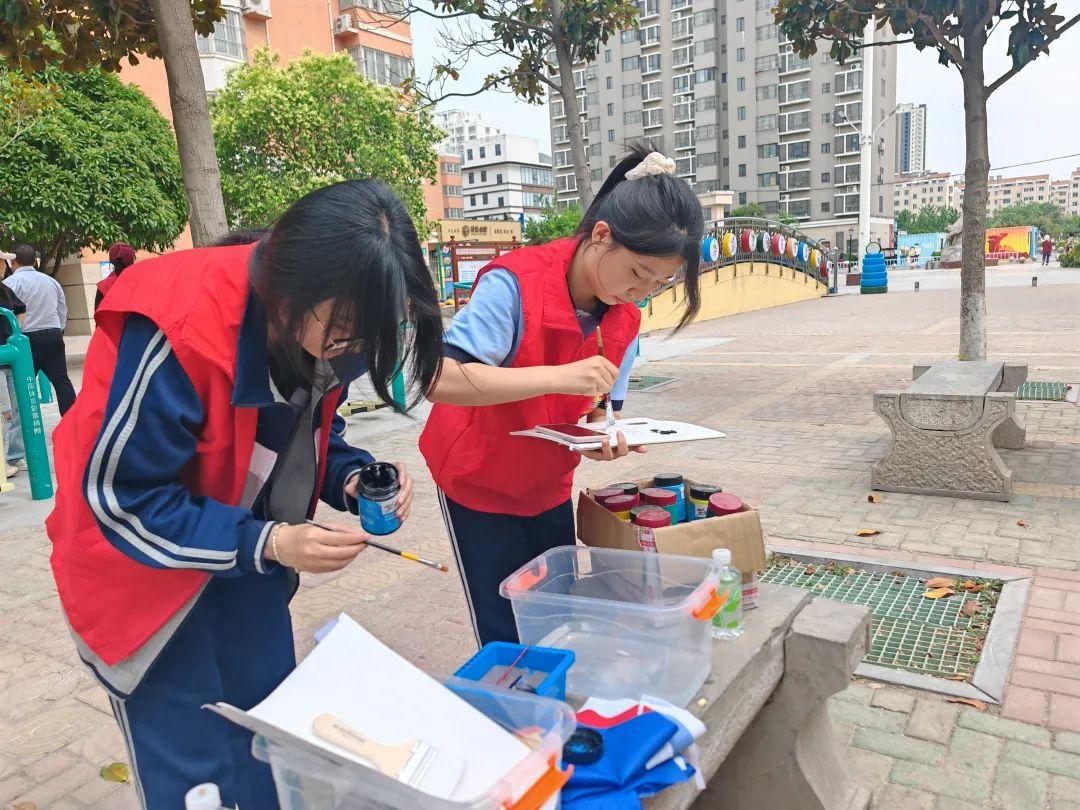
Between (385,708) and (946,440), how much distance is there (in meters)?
4.73

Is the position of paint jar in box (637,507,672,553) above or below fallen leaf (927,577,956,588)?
above

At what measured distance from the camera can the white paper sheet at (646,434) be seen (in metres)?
1.92

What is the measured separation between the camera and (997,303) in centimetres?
1791

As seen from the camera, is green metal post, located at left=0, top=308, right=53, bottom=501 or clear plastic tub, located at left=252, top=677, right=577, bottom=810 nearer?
clear plastic tub, located at left=252, top=677, right=577, bottom=810

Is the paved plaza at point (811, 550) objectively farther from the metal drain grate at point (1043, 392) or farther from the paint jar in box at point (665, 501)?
the paint jar in box at point (665, 501)

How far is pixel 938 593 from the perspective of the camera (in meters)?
3.65

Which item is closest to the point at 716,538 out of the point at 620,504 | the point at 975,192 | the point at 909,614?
the point at 620,504

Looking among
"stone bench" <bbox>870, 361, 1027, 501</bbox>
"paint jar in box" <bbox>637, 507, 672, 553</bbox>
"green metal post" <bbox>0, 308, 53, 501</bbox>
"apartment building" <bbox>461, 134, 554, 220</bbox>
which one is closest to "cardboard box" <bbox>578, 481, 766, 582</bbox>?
"paint jar in box" <bbox>637, 507, 672, 553</bbox>

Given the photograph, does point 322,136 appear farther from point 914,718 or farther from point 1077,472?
point 914,718

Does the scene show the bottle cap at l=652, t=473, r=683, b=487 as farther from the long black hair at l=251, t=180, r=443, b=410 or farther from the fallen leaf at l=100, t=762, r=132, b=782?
the fallen leaf at l=100, t=762, r=132, b=782

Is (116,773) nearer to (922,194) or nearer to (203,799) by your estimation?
(203,799)

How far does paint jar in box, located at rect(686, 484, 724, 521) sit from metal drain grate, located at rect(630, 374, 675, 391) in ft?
24.7

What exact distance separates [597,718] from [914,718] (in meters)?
1.84

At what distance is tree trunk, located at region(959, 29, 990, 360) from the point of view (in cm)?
714
